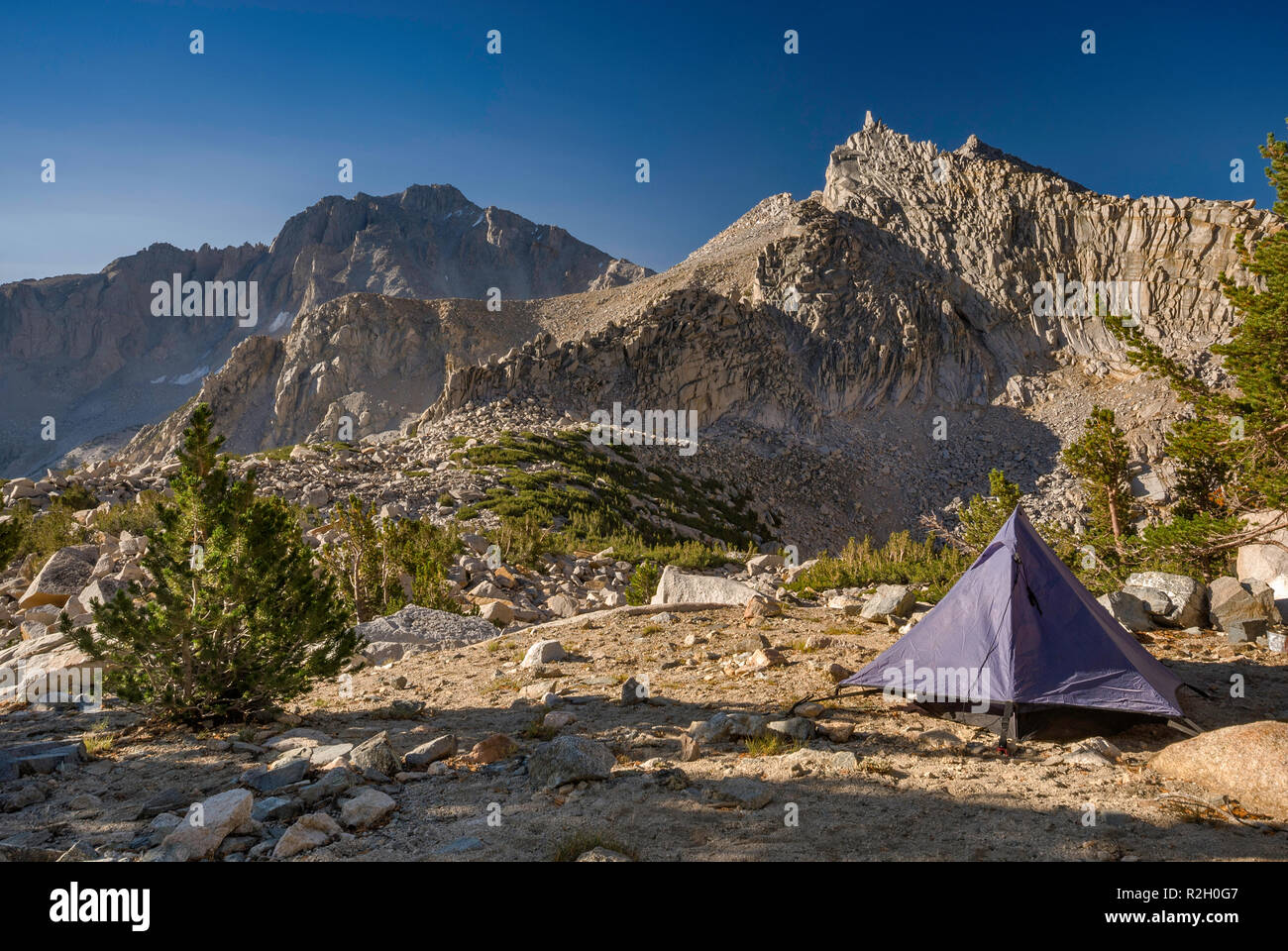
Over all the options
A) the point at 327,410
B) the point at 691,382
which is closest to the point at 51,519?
the point at 691,382

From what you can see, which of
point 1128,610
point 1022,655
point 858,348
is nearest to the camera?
point 1022,655

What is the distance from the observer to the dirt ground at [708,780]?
14.4 ft

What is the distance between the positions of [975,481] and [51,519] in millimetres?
54868

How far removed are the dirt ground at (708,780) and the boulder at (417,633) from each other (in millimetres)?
1561

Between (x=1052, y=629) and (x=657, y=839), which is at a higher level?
(x=1052, y=629)

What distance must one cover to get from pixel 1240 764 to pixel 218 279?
19905cm

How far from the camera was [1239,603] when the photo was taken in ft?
32.3

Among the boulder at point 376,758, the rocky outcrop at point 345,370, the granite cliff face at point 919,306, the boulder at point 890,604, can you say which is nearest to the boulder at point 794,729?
the boulder at point 376,758

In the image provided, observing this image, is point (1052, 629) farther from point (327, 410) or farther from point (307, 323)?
point (307, 323)

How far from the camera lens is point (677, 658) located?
32.5 feet

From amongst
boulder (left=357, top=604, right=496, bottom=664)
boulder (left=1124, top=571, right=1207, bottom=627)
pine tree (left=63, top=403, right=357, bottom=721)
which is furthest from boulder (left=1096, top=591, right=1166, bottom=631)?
pine tree (left=63, top=403, right=357, bottom=721)

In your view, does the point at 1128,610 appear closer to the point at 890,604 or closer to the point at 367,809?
the point at 890,604
